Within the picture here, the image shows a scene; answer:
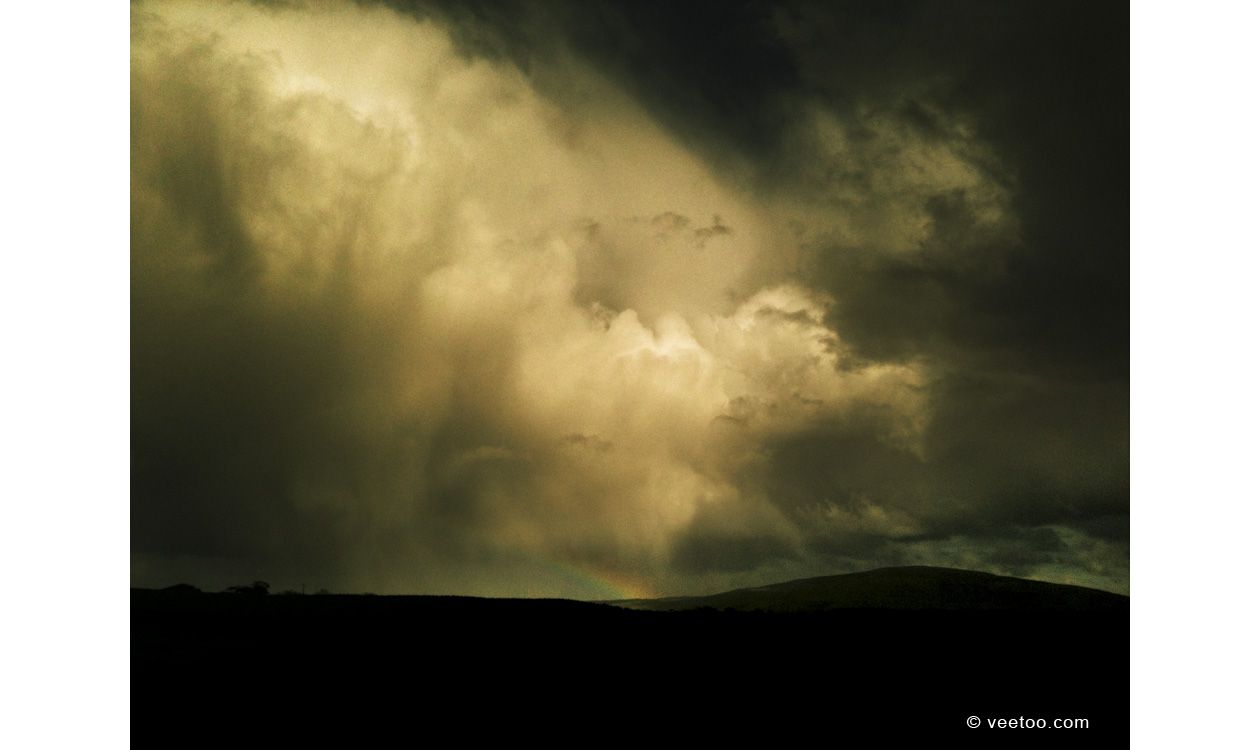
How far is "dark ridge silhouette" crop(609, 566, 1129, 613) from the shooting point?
10.7 m

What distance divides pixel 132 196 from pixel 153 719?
768cm

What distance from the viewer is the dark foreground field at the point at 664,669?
378 inches

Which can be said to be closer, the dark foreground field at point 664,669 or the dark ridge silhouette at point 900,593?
the dark foreground field at point 664,669

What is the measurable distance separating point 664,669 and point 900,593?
3.79 meters

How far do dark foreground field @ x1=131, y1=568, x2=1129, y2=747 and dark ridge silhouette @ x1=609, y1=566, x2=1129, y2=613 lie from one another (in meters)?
0.03

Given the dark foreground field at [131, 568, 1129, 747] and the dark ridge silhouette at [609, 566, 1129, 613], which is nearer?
the dark foreground field at [131, 568, 1129, 747]

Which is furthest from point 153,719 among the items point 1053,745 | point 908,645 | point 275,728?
point 1053,745

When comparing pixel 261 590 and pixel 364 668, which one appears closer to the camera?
pixel 364 668

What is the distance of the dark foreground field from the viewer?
960 centimetres

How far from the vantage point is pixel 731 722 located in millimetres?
9680

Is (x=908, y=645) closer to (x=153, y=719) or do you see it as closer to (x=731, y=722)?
(x=731, y=722)

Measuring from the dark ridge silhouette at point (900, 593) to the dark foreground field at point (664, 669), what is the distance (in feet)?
0.10

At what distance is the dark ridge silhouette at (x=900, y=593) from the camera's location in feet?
35.0

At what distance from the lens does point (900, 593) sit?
10836 mm
